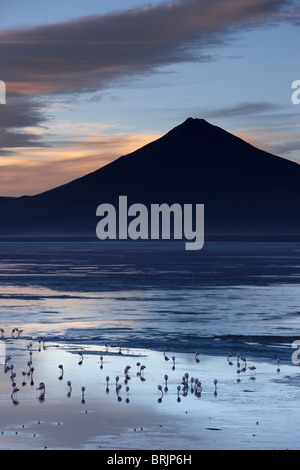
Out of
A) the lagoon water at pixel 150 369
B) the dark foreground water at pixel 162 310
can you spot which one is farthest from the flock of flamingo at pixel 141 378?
the dark foreground water at pixel 162 310

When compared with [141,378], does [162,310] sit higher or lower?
higher

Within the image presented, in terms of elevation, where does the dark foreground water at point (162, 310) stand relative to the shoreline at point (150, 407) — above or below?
above

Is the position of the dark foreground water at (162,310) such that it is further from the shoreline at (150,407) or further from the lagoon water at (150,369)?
the shoreline at (150,407)

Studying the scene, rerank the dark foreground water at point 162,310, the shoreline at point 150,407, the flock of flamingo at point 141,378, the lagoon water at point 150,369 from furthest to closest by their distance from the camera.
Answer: the dark foreground water at point 162,310 < the flock of flamingo at point 141,378 < the lagoon water at point 150,369 < the shoreline at point 150,407

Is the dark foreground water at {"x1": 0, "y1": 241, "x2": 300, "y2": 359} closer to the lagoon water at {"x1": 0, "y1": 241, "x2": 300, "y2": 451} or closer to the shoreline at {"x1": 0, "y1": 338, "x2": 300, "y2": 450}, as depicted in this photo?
the lagoon water at {"x1": 0, "y1": 241, "x2": 300, "y2": 451}

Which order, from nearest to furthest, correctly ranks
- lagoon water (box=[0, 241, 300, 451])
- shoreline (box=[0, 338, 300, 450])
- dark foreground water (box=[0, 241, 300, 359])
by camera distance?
shoreline (box=[0, 338, 300, 450]) < lagoon water (box=[0, 241, 300, 451]) < dark foreground water (box=[0, 241, 300, 359])

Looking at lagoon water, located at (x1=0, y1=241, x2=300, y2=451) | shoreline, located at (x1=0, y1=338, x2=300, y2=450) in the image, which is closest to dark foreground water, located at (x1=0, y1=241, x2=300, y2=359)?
lagoon water, located at (x1=0, y1=241, x2=300, y2=451)

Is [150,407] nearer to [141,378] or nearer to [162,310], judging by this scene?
[141,378]

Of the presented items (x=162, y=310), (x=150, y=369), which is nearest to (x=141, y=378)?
(x=150, y=369)

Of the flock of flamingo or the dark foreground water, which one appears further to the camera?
the dark foreground water

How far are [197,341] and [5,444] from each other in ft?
41.8

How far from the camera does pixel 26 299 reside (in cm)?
→ 4050

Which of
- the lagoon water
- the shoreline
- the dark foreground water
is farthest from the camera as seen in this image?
the dark foreground water
